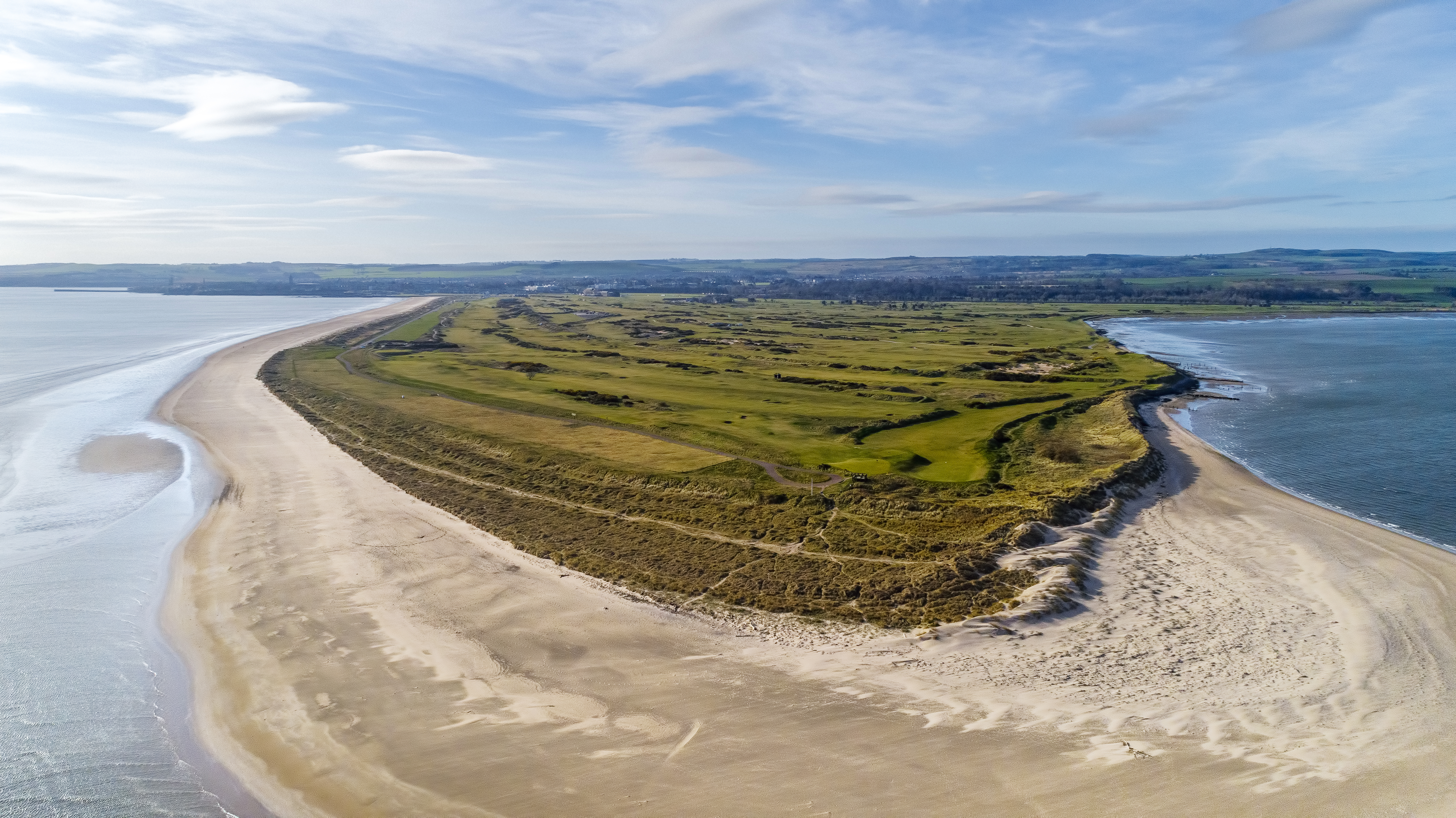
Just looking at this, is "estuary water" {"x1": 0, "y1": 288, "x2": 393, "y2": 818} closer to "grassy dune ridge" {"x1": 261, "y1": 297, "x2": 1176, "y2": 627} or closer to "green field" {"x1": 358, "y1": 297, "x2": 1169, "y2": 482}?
"grassy dune ridge" {"x1": 261, "y1": 297, "x2": 1176, "y2": 627}

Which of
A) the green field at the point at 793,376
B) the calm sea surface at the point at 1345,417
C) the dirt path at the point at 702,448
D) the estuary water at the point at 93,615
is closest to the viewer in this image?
the estuary water at the point at 93,615

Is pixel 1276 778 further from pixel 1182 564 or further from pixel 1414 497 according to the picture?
pixel 1414 497

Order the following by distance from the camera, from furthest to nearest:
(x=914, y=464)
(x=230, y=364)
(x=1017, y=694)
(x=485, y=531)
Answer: (x=230, y=364)
(x=914, y=464)
(x=485, y=531)
(x=1017, y=694)

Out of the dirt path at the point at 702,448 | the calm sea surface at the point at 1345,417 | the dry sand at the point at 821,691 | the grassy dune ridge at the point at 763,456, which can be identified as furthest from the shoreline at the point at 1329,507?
the dirt path at the point at 702,448

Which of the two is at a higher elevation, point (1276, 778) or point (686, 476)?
point (686, 476)

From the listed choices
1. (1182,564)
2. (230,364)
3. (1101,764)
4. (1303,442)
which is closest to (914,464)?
(1182,564)

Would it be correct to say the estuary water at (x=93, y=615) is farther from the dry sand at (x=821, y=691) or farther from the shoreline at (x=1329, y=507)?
the shoreline at (x=1329, y=507)
